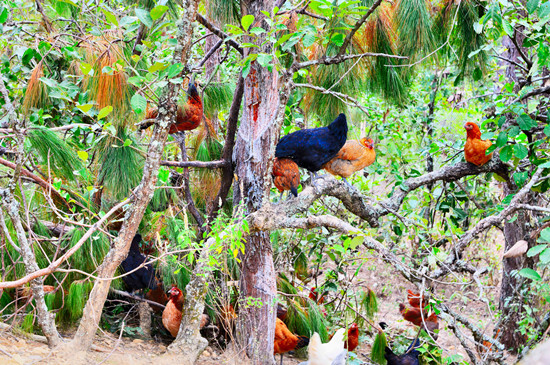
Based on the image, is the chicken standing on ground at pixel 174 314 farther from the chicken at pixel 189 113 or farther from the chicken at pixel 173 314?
the chicken at pixel 189 113

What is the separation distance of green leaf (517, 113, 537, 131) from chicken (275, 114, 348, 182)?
3.00ft

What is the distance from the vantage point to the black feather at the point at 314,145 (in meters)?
2.48

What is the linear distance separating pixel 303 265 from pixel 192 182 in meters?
1.31

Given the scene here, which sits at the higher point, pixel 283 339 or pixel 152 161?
pixel 152 161

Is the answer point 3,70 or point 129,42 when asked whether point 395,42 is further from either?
point 3,70

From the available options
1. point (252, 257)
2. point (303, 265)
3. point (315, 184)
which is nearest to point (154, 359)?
point (252, 257)

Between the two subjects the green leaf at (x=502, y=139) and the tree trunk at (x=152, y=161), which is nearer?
the tree trunk at (x=152, y=161)

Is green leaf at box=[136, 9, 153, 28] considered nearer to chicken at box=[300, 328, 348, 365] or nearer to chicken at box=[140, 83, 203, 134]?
chicken at box=[140, 83, 203, 134]

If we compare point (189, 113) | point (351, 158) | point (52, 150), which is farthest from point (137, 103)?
point (351, 158)

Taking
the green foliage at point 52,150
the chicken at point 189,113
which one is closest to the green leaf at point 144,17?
the green foliage at point 52,150

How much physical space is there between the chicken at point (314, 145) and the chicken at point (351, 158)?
7.9 inches

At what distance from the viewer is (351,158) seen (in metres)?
2.75

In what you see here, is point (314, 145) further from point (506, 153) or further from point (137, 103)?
point (137, 103)

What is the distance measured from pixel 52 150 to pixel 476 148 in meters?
2.29
